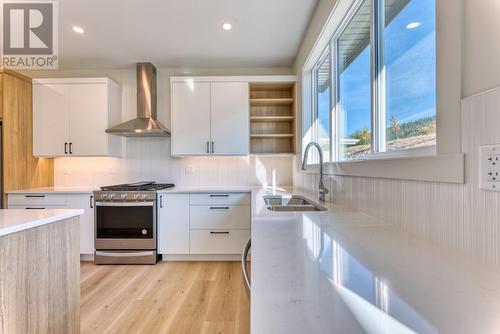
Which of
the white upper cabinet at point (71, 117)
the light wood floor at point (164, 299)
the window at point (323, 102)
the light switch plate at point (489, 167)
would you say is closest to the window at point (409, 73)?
the light switch plate at point (489, 167)

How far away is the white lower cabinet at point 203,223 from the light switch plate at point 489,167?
254 cm

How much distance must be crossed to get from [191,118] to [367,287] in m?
3.07

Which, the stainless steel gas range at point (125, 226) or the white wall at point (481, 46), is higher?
the white wall at point (481, 46)

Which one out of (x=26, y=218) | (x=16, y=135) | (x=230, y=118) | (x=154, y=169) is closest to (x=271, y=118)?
(x=230, y=118)

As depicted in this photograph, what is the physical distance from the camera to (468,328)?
41 centimetres

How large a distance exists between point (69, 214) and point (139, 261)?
5.72 ft

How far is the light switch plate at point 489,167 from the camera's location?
24.7 inches

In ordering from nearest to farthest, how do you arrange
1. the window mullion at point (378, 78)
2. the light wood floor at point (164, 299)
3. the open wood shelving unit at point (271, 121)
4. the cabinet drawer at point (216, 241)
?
the window mullion at point (378, 78) → the light wood floor at point (164, 299) → the cabinet drawer at point (216, 241) → the open wood shelving unit at point (271, 121)

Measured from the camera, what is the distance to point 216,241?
10.1ft

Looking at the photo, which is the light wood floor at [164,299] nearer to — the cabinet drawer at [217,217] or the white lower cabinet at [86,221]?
the white lower cabinet at [86,221]

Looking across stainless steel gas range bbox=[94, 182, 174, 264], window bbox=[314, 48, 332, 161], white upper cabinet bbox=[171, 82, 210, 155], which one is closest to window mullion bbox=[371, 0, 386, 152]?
window bbox=[314, 48, 332, 161]

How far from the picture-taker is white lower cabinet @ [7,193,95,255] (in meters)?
3.01

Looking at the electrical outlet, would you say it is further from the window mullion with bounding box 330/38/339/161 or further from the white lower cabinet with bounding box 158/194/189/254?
the window mullion with bounding box 330/38/339/161

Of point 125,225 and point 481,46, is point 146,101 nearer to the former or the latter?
point 125,225
